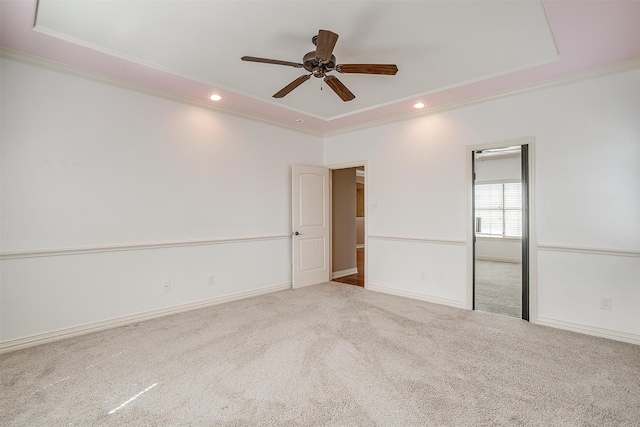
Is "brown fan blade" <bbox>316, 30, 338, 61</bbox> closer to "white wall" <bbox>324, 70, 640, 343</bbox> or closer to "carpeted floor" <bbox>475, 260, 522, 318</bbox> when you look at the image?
"white wall" <bbox>324, 70, 640, 343</bbox>

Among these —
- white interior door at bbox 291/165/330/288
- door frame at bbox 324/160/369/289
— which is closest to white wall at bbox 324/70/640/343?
door frame at bbox 324/160/369/289

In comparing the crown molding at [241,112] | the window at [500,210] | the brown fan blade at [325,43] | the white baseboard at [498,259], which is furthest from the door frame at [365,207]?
the white baseboard at [498,259]

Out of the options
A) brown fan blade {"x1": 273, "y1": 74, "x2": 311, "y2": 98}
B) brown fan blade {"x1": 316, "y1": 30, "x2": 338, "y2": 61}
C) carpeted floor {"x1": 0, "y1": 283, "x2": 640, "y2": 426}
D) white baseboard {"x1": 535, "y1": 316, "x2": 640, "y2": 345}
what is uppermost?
brown fan blade {"x1": 273, "y1": 74, "x2": 311, "y2": 98}

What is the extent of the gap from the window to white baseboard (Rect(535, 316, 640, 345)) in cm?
279

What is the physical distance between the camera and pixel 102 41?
2.56 metres

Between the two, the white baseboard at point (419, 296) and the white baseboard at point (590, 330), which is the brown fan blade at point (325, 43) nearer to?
the white baseboard at point (419, 296)

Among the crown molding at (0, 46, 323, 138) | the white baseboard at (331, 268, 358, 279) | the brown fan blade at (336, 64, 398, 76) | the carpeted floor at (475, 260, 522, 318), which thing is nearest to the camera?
the brown fan blade at (336, 64, 398, 76)

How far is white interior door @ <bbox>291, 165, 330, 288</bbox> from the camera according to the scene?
4965mm

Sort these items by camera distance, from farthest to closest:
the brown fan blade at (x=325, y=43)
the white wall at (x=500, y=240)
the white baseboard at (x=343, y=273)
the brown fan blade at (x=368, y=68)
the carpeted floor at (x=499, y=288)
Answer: the white wall at (x=500, y=240) → the white baseboard at (x=343, y=273) → the carpeted floor at (x=499, y=288) → the brown fan blade at (x=368, y=68) → the brown fan blade at (x=325, y=43)

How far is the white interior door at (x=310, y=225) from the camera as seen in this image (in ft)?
16.3

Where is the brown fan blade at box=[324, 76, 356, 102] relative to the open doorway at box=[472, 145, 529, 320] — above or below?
above

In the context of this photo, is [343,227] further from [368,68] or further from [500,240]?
[368,68]

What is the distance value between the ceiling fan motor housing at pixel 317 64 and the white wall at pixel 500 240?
4.81 m

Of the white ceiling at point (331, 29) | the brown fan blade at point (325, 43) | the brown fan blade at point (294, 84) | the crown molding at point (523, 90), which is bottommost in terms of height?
the brown fan blade at point (325, 43)
